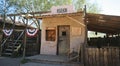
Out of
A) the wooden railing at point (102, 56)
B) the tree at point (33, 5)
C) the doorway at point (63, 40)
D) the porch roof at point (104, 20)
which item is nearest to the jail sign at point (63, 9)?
the porch roof at point (104, 20)

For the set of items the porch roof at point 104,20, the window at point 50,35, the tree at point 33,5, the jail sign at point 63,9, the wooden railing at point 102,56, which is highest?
the tree at point 33,5

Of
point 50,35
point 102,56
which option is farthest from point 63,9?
point 102,56

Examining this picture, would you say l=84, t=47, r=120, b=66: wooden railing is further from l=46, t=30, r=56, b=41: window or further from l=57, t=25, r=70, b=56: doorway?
l=46, t=30, r=56, b=41: window

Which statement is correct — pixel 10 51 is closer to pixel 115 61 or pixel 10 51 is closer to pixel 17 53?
pixel 17 53

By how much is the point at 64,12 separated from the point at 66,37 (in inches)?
83.7

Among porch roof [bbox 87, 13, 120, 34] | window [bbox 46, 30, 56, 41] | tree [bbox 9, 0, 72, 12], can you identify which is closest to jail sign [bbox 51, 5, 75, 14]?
porch roof [bbox 87, 13, 120, 34]

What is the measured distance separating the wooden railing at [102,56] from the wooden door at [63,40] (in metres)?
3.15

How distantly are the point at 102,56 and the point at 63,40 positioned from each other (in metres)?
4.18

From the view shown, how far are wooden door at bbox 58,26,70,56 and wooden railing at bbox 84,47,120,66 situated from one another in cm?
315

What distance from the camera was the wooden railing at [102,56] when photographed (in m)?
9.84

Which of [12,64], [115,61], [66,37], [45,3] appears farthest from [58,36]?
[45,3]

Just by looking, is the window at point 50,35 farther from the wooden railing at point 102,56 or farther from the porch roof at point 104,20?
the wooden railing at point 102,56

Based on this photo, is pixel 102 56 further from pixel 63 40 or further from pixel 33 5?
pixel 33 5

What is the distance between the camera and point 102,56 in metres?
10.1
